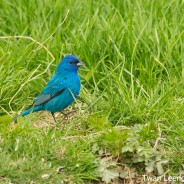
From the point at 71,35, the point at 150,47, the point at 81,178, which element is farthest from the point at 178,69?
the point at 81,178

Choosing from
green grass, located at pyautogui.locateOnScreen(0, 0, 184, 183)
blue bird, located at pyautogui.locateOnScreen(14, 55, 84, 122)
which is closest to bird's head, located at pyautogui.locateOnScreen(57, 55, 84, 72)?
blue bird, located at pyautogui.locateOnScreen(14, 55, 84, 122)

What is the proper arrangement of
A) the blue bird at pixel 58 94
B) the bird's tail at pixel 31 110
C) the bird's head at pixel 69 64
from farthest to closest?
the bird's head at pixel 69 64, the blue bird at pixel 58 94, the bird's tail at pixel 31 110

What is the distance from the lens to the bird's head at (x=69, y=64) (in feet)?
20.3

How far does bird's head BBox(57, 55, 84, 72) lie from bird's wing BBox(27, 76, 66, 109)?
0.12 m

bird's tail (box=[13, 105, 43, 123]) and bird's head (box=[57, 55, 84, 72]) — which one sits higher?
bird's head (box=[57, 55, 84, 72])

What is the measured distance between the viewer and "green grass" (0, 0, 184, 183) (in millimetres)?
5449

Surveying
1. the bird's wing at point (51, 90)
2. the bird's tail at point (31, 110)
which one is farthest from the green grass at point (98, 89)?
the bird's wing at point (51, 90)

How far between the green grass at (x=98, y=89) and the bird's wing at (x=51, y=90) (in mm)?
198

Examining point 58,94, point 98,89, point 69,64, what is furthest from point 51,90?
point 98,89

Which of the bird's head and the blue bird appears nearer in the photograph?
the blue bird

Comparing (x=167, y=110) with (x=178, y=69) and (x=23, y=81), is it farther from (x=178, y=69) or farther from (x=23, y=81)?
(x=23, y=81)

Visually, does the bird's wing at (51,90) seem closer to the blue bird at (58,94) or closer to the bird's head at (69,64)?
the blue bird at (58,94)

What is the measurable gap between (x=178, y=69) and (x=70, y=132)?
124 centimetres

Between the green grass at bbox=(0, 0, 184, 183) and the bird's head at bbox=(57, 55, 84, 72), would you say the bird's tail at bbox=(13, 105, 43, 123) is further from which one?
the bird's head at bbox=(57, 55, 84, 72)
